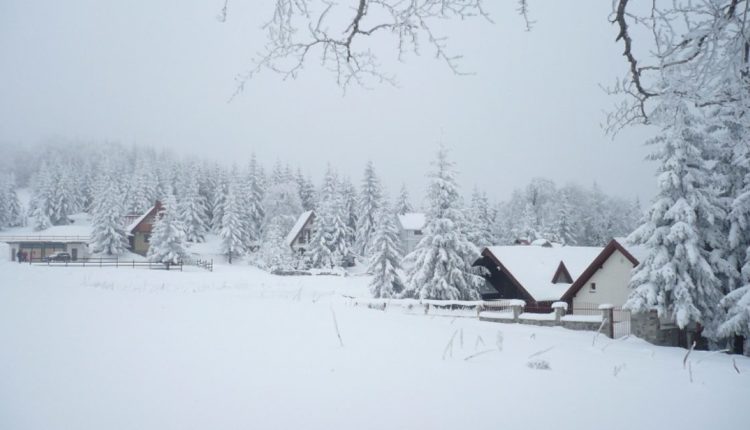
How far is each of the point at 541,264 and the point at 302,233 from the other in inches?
1497

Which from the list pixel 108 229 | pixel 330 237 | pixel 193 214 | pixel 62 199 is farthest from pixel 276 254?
pixel 62 199

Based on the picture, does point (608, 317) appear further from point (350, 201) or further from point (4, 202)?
point (4, 202)

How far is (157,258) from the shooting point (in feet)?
151

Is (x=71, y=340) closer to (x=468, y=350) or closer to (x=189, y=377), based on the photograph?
(x=189, y=377)

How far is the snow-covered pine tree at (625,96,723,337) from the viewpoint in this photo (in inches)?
645

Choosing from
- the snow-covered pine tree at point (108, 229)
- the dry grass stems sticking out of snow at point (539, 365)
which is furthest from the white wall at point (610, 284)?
the snow-covered pine tree at point (108, 229)

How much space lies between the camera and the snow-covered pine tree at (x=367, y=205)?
6059 cm

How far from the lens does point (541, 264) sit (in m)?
30.2

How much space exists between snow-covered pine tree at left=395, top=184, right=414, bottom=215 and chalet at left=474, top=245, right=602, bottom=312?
35.5 meters

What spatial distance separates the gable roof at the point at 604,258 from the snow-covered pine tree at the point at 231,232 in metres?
45.2

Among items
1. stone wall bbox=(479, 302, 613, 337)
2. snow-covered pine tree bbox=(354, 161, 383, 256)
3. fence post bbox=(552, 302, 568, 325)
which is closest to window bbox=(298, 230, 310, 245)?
snow-covered pine tree bbox=(354, 161, 383, 256)

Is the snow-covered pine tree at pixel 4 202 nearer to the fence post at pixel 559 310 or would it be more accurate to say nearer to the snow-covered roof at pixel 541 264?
the snow-covered roof at pixel 541 264

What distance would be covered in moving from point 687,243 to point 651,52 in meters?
15.5

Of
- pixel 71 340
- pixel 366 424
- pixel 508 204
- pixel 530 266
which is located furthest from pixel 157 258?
pixel 508 204
